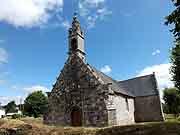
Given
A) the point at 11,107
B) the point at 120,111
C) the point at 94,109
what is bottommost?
the point at 11,107

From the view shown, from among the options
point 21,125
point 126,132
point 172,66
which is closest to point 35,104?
point 172,66

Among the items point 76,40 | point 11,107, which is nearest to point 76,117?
point 76,40

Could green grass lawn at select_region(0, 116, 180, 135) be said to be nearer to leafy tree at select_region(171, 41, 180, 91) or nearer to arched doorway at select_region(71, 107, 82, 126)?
arched doorway at select_region(71, 107, 82, 126)

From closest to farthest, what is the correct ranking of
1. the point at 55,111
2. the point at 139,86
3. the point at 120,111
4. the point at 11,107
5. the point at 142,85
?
the point at 55,111
the point at 120,111
the point at 142,85
the point at 139,86
the point at 11,107

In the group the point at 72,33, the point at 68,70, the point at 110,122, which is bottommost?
the point at 110,122

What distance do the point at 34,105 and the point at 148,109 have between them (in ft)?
131

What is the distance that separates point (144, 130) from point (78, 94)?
12.9 meters

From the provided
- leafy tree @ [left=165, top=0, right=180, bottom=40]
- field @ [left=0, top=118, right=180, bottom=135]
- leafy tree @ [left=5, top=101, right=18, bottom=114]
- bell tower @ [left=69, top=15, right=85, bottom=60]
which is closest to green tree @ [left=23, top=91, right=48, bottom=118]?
leafy tree @ [left=5, top=101, right=18, bottom=114]

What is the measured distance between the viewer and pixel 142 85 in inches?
1276

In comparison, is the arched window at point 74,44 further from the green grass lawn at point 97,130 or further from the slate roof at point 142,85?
the green grass lawn at point 97,130

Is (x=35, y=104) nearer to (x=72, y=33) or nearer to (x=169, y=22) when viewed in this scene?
(x=72, y=33)

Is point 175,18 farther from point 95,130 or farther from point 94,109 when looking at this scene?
point 94,109

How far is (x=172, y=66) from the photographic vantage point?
2692 centimetres

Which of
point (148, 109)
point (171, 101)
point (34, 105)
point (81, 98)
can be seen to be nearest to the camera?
point (81, 98)
